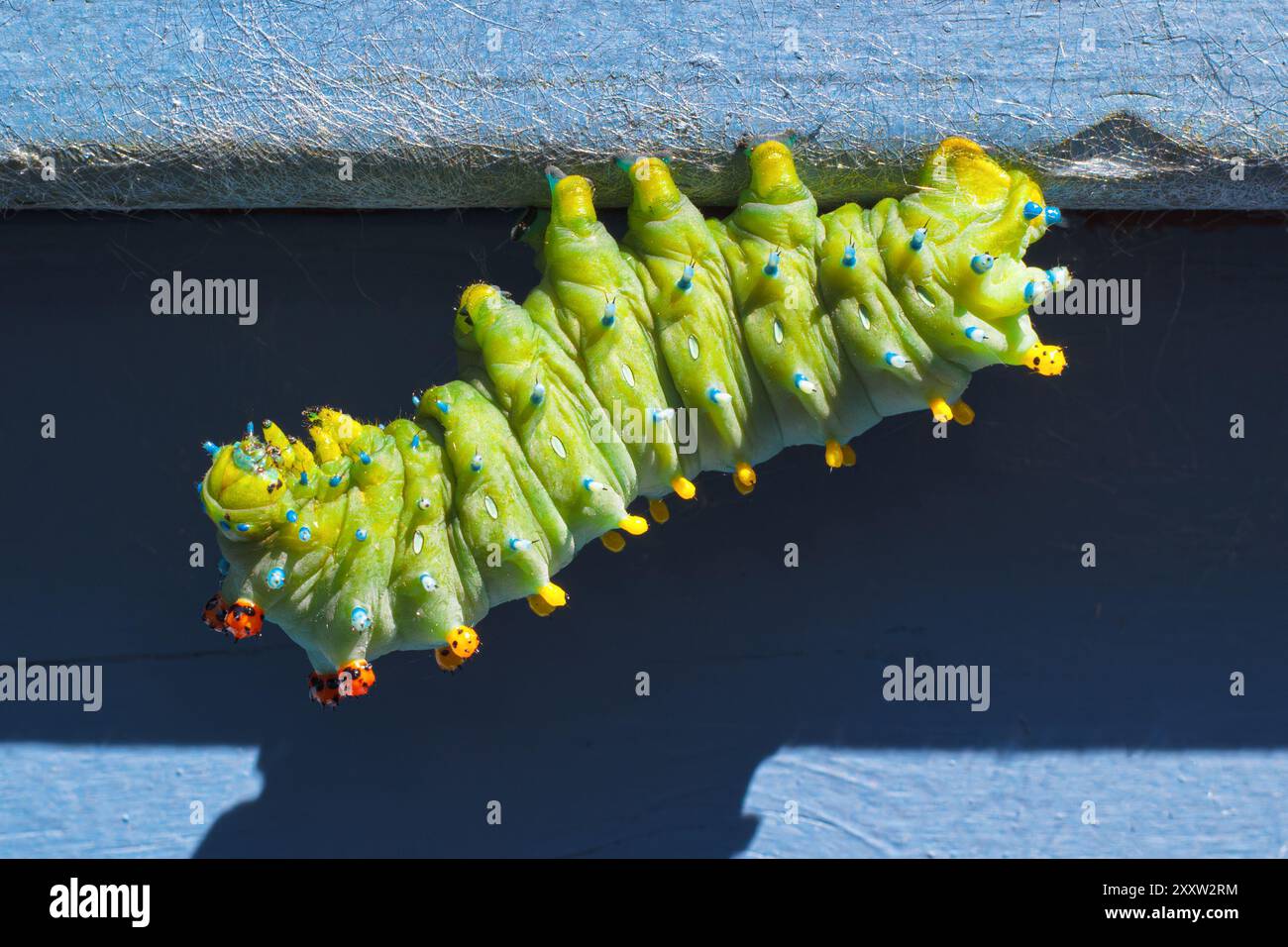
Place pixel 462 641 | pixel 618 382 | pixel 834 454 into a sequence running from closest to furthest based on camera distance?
pixel 462 641 < pixel 618 382 < pixel 834 454

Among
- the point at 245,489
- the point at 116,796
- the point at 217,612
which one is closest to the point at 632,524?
the point at 245,489

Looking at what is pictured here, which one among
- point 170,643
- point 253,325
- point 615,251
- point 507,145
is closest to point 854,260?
point 615,251

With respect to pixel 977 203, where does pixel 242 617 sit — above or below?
below

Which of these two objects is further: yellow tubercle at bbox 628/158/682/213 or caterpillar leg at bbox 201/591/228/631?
yellow tubercle at bbox 628/158/682/213

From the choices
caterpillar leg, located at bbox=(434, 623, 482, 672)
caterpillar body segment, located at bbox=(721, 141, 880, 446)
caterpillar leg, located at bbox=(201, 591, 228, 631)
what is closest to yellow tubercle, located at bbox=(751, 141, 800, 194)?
caterpillar body segment, located at bbox=(721, 141, 880, 446)

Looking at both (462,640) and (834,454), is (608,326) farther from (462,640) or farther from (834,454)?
(462,640)

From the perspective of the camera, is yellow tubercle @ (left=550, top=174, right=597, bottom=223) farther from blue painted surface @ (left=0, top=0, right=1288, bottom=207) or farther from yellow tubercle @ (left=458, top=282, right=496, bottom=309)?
yellow tubercle @ (left=458, top=282, right=496, bottom=309)

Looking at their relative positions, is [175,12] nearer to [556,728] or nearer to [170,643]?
[170,643]
